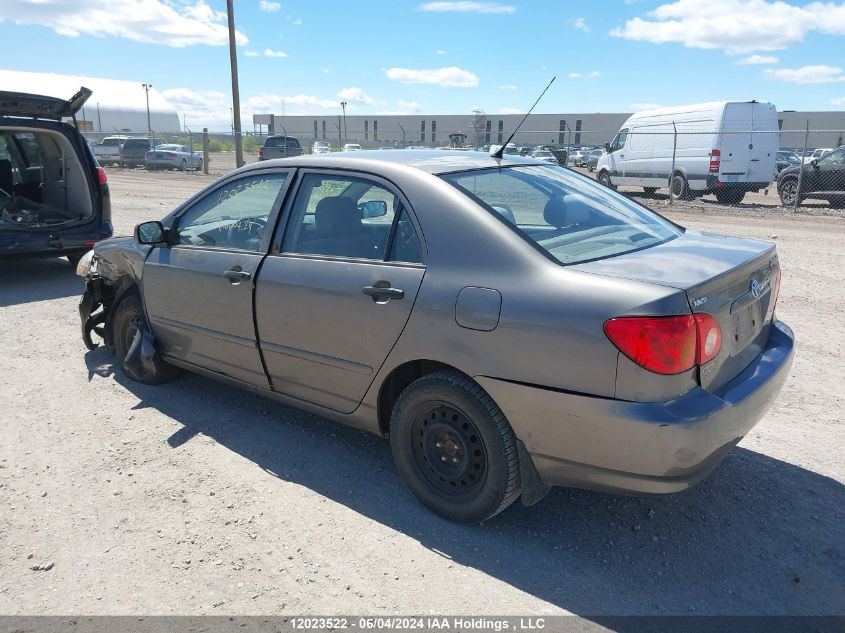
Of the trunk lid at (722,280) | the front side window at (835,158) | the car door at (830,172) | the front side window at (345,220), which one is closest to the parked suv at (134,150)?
the car door at (830,172)

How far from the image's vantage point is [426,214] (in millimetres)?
3230

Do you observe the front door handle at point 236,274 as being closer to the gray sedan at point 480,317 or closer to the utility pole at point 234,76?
the gray sedan at point 480,317

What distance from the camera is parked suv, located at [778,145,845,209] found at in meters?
16.4

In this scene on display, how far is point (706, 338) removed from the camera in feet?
8.75

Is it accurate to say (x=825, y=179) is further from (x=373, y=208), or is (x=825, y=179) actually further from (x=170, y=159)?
(x=170, y=159)

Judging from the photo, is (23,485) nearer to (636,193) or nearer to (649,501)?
(649,501)

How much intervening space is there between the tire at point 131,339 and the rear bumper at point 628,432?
281cm

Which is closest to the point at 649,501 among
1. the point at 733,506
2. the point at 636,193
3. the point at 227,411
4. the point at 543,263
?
the point at 733,506

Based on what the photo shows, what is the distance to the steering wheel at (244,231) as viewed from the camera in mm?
4016

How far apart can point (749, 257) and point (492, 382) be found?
53.6 inches

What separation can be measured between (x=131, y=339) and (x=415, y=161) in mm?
2766

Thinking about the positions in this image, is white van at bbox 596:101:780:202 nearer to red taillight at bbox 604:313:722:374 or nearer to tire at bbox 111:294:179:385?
tire at bbox 111:294:179:385

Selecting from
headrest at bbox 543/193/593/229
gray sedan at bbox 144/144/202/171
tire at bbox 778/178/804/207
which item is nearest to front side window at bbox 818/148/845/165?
tire at bbox 778/178/804/207

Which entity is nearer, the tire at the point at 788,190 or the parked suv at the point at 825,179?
the parked suv at the point at 825,179
